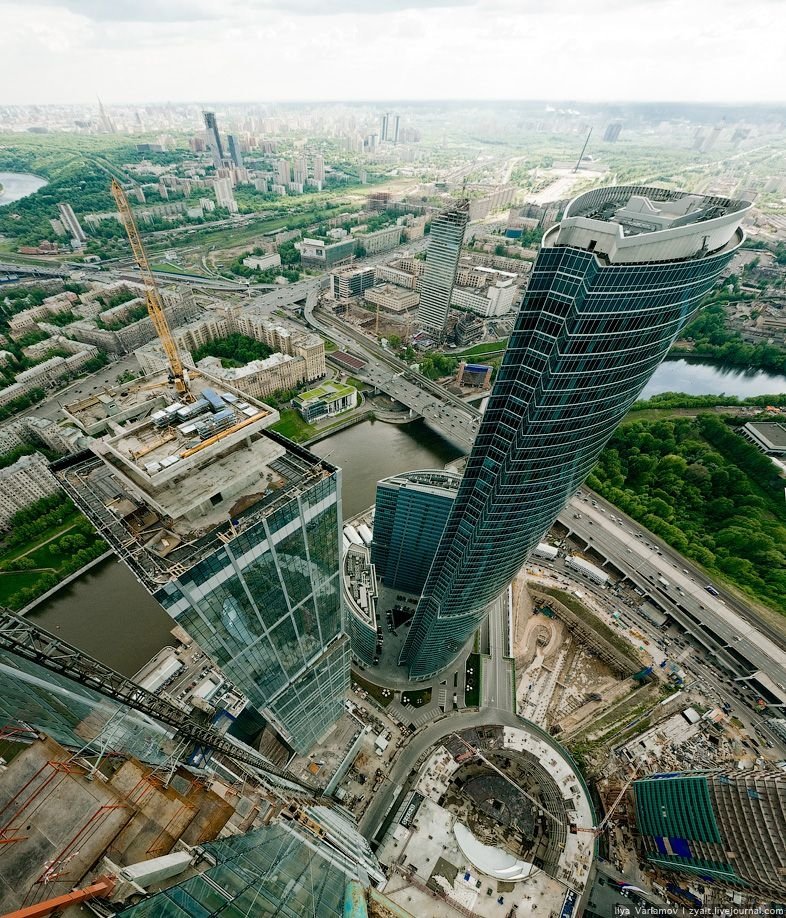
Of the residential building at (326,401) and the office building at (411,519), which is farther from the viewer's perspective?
the residential building at (326,401)

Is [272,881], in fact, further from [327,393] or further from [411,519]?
[327,393]

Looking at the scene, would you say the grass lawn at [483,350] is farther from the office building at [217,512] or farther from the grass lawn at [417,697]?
the office building at [217,512]

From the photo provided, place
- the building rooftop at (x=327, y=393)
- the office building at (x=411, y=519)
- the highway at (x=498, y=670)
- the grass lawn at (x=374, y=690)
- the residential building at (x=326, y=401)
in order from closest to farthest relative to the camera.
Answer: the office building at (x=411, y=519), the grass lawn at (x=374, y=690), the highway at (x=498, y=670), the residential building at (x=326, y=401), the building rooftop at (x=327, y=393)

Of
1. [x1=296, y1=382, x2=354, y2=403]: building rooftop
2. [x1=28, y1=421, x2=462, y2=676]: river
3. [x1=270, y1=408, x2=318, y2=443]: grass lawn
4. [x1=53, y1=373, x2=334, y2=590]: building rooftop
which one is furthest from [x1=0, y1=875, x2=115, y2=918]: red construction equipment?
[x1=296, y1=382, x2=354, y2=403]: building rooftop

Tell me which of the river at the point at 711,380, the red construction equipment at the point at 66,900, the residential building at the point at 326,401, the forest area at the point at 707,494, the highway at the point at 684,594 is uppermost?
the red construction equipment at the point at 66,900

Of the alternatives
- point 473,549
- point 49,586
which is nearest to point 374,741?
point 473,549

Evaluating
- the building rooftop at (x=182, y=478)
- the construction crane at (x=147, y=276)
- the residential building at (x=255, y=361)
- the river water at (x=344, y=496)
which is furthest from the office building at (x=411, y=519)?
the residential building at (x=255, y=361)
